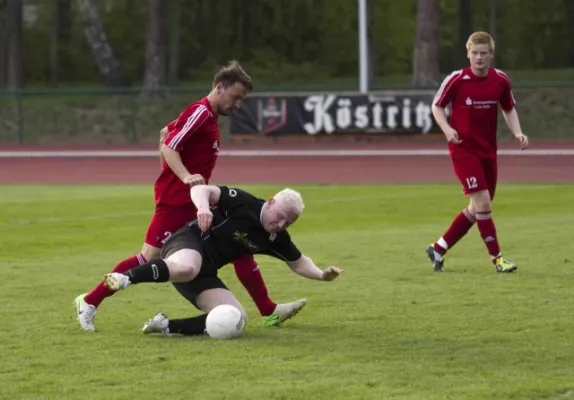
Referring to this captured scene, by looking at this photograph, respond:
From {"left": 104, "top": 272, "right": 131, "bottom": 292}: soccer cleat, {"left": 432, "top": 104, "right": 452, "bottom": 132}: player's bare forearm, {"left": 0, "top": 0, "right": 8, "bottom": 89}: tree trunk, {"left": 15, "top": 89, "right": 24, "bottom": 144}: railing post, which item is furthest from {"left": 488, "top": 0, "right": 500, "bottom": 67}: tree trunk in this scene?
{"left": 104, "top": 272, "right": 131, "bottom": 292}: soccer cleat

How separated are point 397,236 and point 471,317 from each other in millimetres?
6154

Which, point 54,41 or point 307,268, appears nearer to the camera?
point 307,268

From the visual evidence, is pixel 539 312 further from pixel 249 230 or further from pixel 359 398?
pixel 359 398

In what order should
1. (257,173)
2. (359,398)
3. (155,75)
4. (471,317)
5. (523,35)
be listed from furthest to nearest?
(523,35)
(155,75)
(257,173)
(471,317)
(359,398)

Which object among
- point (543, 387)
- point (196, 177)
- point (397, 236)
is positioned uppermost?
point (196, 177)

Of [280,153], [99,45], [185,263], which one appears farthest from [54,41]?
[185,263]

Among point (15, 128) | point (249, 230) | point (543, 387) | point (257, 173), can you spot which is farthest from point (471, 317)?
point (15, 128)

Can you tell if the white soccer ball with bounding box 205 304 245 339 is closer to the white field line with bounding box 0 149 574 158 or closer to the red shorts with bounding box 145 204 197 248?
the red shorts with bounding box 145 204 197 248

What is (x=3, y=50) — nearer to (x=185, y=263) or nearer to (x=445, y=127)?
(x=445, y=127)

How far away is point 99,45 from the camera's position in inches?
1939

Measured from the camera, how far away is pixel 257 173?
27875mm

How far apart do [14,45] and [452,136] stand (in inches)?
1587

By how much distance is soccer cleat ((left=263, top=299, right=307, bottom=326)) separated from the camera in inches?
361

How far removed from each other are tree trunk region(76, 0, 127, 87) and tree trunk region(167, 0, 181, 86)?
5779 mm
